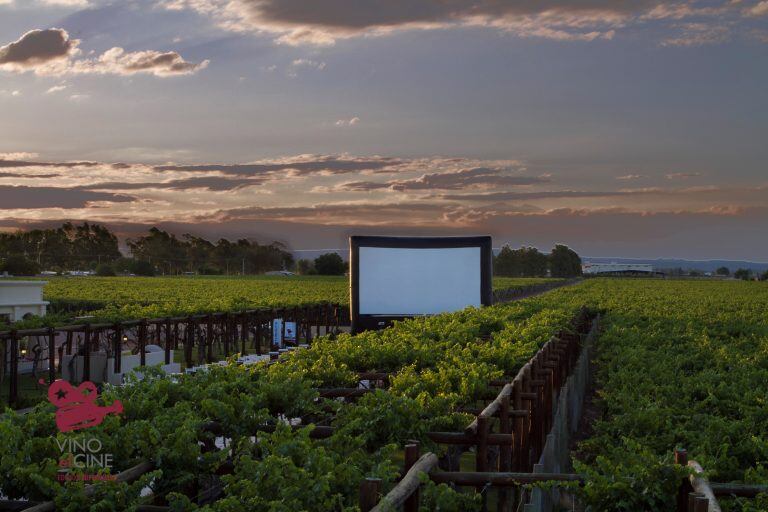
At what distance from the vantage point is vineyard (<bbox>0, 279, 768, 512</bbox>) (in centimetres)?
614

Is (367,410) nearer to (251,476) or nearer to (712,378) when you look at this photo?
(251,476)

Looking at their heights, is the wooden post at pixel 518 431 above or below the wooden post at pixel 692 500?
below

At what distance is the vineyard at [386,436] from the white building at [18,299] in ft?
70.5

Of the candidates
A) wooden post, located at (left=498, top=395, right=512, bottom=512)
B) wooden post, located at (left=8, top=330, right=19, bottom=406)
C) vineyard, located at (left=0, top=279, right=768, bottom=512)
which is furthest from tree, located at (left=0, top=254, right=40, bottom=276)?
wooden post, located at (left=498, top=395, right=512, bottom=512)

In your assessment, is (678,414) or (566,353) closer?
(678,414)

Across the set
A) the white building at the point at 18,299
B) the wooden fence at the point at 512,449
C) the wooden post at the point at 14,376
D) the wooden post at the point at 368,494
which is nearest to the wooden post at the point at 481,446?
the wooden fence at the point at 512,449

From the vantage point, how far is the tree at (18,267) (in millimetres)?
122169

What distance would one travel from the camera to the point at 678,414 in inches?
409

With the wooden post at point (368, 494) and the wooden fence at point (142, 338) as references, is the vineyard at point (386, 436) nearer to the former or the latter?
the wooden post at point (368, 494)

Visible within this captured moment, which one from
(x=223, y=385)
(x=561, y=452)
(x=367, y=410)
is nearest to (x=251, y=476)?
(x=367, y=410)

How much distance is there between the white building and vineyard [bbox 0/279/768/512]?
2149cm

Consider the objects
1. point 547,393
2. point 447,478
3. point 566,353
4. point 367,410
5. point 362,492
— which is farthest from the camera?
point 566,353

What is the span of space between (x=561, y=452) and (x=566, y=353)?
7.74 m

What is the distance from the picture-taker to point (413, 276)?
26688 millimetres
